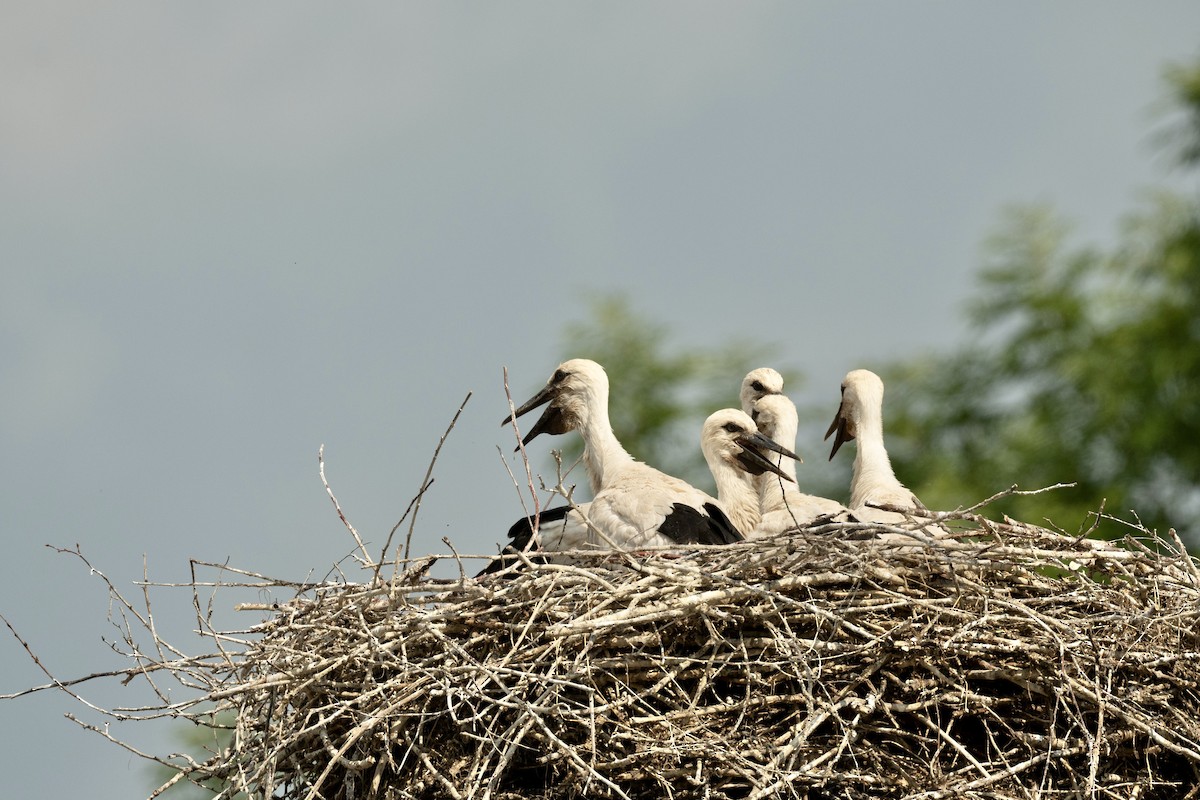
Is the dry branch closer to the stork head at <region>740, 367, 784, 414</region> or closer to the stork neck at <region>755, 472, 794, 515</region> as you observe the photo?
the stork neck at <region>755, 472, 794, 515</region>

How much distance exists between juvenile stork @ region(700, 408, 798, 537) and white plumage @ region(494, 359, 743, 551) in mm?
375

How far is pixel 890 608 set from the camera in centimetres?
479

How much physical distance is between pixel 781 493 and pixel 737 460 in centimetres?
25

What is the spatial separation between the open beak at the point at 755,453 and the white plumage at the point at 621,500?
48 centimetres

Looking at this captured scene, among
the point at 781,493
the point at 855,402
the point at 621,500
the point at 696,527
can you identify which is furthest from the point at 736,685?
the point at 855,402

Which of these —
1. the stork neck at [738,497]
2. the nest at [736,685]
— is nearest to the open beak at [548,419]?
the stork neck at [738,497]

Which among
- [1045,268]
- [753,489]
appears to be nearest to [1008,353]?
[1045,268]

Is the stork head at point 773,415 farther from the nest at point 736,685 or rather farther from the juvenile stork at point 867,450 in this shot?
the nest at point 736,685

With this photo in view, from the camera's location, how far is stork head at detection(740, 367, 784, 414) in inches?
306

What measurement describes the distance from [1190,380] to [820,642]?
11.0 m

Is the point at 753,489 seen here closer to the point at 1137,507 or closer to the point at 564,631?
the point at 564,631

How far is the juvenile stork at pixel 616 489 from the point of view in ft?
18.9

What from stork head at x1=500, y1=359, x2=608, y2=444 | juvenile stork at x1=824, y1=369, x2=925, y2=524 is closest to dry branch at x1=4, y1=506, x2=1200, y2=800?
juvenile stork at x1=824, y1=369, x2=925, y2=524

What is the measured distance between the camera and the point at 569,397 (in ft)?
23.3
